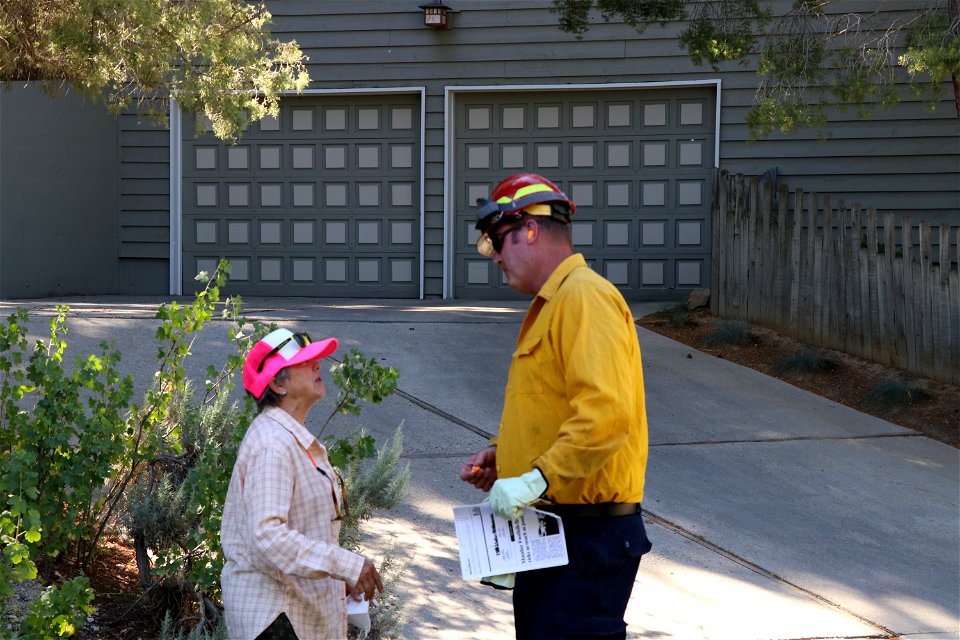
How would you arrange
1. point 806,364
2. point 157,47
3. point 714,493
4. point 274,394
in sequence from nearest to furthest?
point 274,394, point 714,493, point 157,47, point 806,364

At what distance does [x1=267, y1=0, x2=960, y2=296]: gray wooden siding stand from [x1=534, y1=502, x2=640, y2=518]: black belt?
1053 cm

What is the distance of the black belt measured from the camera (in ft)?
9.87

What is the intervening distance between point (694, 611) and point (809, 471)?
2342 millimetres

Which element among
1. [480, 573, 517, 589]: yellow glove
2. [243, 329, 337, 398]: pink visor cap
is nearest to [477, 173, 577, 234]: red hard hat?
[243, 329, 337, 398]: pink visor cap

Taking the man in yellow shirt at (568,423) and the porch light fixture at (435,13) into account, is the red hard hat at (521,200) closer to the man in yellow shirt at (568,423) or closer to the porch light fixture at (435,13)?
the man in yellow shirt at (568,423)

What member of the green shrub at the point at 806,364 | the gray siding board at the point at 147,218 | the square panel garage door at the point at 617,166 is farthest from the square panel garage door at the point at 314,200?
the green shrub at the point at 806,364

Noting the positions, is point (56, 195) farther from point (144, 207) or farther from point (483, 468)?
point (483, 468)

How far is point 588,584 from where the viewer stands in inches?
117

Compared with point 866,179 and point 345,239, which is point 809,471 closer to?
point 866,179

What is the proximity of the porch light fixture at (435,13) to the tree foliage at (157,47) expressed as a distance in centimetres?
351

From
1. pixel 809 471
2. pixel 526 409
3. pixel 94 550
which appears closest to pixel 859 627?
pixel 809 471

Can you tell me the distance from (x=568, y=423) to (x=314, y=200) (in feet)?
37.9

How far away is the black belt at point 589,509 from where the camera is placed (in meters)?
3.01

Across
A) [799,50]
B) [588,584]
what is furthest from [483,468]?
[799,50]
